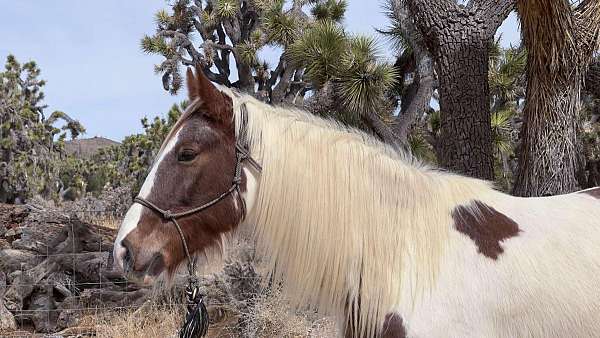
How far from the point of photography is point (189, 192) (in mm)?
2502

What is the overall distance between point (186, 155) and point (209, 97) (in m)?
0.25

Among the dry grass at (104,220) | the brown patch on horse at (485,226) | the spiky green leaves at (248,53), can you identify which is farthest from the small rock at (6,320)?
the spiky green leaves at (248,53)

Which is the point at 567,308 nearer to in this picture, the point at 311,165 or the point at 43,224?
the point at 311,165

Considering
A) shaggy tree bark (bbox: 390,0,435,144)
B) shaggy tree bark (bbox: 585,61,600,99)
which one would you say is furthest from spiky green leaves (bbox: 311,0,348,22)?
shaggy tree bark (bbox: 585,61,600,99)

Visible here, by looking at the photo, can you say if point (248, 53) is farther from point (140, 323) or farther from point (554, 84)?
point (554, 84)

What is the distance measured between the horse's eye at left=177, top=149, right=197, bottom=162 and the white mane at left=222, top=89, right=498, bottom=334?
Answer: 25cm

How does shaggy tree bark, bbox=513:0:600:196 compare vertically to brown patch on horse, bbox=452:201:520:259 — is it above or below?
Result: above

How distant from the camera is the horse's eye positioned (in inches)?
98.5

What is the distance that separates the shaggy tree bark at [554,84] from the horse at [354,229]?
9.18ft

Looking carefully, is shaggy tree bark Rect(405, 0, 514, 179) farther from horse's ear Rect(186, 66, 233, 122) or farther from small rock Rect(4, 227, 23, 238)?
small rock Rect(4, 227, 23, 238)

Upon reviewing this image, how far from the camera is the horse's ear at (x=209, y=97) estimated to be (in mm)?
2508

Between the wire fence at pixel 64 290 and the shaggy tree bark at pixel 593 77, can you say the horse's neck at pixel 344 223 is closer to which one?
the shaggy tree bark at pixel 593 77

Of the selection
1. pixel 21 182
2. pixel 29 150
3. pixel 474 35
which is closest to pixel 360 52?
pixel 474 35

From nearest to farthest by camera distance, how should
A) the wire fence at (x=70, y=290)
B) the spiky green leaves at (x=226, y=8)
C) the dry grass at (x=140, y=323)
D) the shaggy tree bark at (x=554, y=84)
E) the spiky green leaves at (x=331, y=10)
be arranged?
the shaggy tree bark at (x=554, y=84)
the dry grass at (x=140, y=323)
the wire fence at (x=70, y=290)
the spiky green leaves at (x=331, y=10)
the spiky green leaves at (x=226, y=8)
